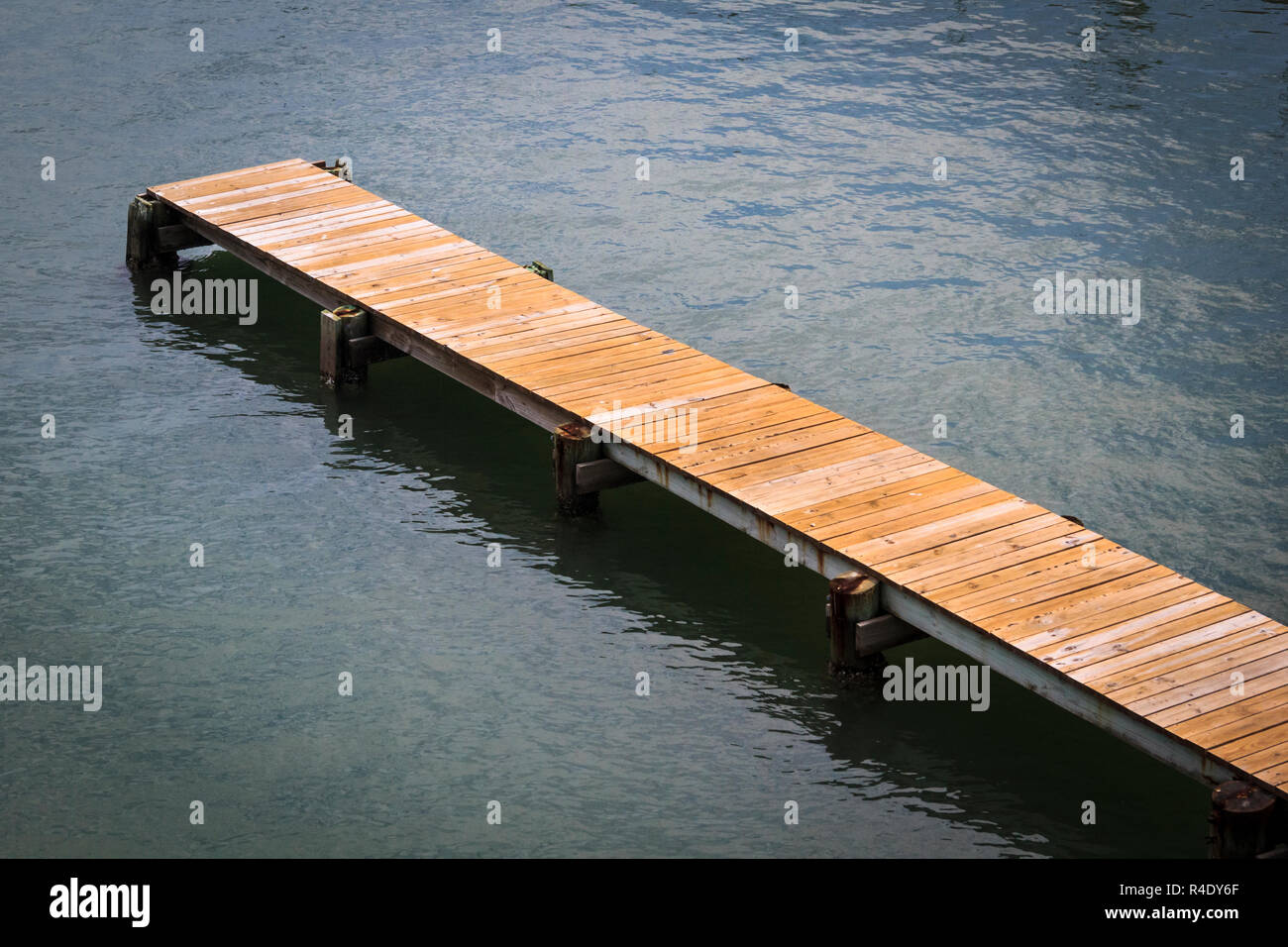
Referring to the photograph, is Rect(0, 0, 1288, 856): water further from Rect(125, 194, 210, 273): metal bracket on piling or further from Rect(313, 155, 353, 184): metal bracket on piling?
Rect(313, 155, 353, 184): metal bracket on piling

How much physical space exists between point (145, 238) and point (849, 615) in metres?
8.54

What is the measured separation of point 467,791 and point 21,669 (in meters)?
2.84

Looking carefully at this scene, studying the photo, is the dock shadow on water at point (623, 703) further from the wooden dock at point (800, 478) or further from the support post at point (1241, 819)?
the support post at point (1241, 819)

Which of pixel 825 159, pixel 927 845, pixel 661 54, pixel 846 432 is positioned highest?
pixel 661 54

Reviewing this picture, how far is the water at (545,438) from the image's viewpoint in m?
8.09

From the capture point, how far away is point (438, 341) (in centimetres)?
1147

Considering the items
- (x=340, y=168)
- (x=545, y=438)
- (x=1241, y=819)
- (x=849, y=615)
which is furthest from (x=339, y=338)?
(x=1241, y=819)

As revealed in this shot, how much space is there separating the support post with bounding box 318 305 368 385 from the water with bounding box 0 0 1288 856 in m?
0.20

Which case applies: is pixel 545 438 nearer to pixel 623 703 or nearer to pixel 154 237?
pixel 623 703

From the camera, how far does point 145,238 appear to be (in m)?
14.4

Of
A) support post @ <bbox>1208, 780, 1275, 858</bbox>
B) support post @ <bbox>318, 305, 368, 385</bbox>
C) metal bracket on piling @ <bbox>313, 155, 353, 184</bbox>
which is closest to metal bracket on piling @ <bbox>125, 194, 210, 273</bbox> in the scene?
metal bracket on piling @ <bbox>313, 155, 353, 184</bbox>

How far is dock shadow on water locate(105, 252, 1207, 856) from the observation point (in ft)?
25.6

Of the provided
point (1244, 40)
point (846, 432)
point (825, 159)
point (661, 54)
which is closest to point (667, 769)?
point (846, 432)

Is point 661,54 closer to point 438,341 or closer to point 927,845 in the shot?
point 438,341
